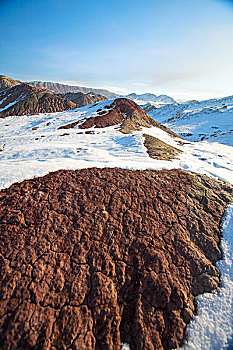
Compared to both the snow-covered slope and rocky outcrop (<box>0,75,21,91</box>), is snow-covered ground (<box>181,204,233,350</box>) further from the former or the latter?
rocky outcrop (<box>0,75,21,91</box>)

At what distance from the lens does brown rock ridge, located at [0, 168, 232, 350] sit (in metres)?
3.31

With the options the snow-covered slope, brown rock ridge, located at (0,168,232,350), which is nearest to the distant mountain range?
the snow-covered slope

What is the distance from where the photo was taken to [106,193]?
5648 millimetres

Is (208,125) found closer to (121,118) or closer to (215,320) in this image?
(121,118)

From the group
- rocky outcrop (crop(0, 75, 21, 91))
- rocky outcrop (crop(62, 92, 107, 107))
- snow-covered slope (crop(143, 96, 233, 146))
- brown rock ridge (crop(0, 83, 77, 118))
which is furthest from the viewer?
rocky outcrop (crop(62, 92, 107, 107))

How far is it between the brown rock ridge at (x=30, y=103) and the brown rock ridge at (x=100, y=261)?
3290 inches

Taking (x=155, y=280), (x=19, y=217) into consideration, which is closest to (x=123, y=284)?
(x=155, y=280)

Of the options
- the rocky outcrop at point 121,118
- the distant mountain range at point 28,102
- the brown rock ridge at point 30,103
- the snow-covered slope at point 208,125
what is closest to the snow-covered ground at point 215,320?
the rocky outcrop at point 121,118

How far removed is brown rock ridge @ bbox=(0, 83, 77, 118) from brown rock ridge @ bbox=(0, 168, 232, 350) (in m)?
83.6

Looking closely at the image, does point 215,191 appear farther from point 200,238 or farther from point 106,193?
point 106,193

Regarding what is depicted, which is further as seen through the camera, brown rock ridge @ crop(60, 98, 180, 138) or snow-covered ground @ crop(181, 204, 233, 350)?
brown rock ridge @ crop(60, 98, 180, 138)

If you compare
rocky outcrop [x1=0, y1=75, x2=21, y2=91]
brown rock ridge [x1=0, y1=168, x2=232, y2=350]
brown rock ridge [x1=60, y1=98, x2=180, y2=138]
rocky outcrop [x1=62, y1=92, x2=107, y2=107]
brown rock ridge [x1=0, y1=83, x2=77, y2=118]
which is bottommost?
brown rock ridge [x1=0, y1=168, x2=232, y2=350]

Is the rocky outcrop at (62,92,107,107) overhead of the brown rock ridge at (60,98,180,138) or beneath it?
overhead

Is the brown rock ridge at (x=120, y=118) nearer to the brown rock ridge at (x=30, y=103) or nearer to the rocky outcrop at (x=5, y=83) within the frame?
the brown rock ridge at (x=30, y=103)
